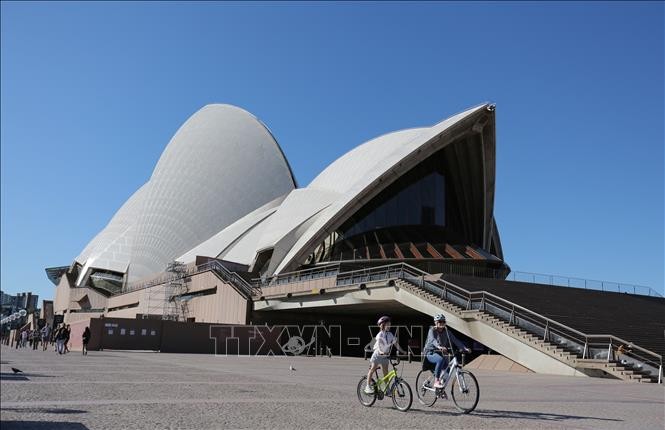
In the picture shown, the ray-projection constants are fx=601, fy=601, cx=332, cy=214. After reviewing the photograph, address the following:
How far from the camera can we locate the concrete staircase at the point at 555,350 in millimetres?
17125

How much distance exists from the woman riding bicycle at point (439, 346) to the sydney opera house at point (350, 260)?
1086 centimetres

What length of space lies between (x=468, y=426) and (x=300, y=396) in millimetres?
3386

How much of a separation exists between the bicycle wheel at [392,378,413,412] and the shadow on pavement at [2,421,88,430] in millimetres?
4216

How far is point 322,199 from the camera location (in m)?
44.2

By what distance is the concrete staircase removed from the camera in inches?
674

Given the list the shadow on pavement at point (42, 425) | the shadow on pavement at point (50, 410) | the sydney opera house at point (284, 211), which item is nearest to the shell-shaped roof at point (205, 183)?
the sydney opera house at point (284, 211)

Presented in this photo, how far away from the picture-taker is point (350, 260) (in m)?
36.4

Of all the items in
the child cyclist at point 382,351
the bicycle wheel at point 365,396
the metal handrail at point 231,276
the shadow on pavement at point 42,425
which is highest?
the metal handrail at point 231,276

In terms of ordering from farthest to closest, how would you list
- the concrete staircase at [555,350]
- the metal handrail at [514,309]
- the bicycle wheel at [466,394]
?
the metal handrail at [514,309] → the concrete staircase at [555,350] → the bicycle wheel at [466,394]

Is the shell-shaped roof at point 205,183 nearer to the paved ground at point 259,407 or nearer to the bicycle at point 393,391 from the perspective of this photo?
the paved ground at point 259,407

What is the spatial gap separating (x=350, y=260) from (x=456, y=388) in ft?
92.0

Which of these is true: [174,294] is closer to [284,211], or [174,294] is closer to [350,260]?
[284,211]

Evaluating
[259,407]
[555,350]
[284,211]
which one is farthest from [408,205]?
[259,407]

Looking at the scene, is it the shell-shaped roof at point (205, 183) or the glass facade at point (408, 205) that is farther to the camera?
the shell-shaped roof at point (205, 183)
